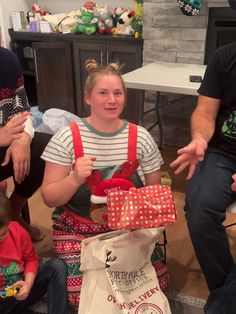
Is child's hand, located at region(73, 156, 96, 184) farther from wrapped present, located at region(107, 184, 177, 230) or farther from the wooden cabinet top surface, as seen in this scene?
the wooden cabinet top surface

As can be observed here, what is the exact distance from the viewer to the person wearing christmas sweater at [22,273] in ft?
3.47

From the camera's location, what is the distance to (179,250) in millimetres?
1643

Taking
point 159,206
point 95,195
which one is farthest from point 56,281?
point 159,206

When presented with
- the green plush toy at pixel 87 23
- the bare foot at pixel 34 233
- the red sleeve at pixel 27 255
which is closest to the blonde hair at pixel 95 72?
the red sleeve at pixel 27 255

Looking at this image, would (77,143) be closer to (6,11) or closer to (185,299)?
(185,299)

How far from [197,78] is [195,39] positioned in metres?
0.65

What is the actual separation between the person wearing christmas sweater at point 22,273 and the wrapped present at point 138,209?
32cm

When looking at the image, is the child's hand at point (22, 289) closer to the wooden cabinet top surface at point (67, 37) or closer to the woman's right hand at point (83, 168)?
the woman's right hand at point (83, 168)

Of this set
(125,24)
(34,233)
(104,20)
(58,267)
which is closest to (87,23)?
(104,20)

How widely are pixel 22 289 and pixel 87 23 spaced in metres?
2.49

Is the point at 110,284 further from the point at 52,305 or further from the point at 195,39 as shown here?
the point at 195,39

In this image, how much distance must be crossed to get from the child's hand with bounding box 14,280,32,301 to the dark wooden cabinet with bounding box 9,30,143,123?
6.52 ft

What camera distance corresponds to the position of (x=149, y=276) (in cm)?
112

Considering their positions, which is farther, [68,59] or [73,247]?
[68,59]
